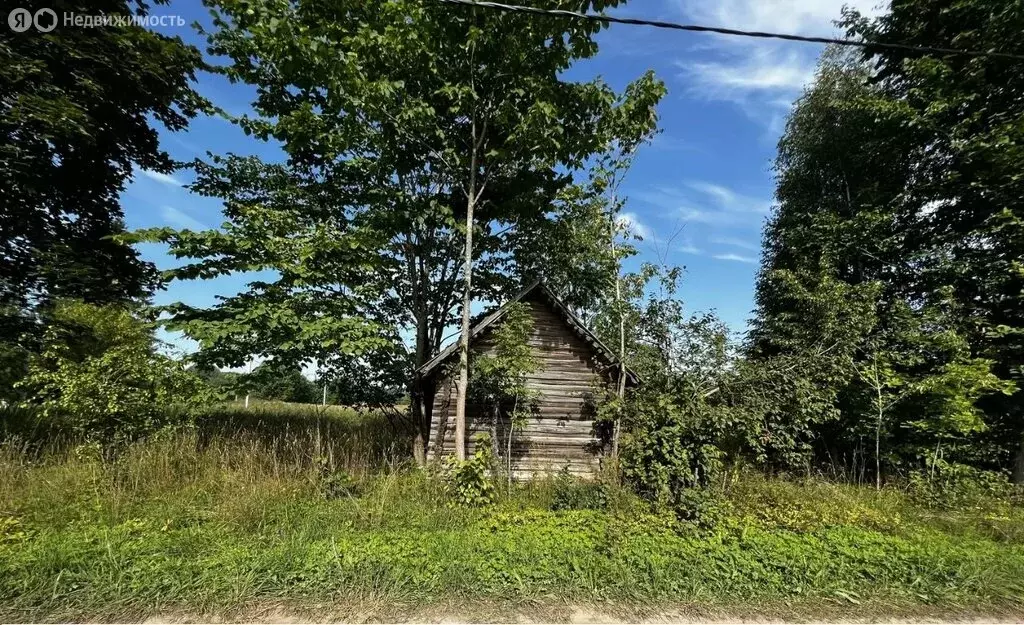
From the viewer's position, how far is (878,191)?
11.3 meters

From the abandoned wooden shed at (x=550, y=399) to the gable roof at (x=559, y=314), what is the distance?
0.02 meters

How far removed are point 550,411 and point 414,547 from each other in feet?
17.3

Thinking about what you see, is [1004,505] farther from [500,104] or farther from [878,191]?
[500,104]

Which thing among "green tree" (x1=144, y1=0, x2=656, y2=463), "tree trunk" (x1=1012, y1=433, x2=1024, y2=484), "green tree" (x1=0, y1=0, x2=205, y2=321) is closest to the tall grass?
"green tree" (x1=144, y1=0, x2=656, y2=463)

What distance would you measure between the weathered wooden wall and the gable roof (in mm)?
184

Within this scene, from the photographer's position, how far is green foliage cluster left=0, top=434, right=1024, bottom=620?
3.83 metres

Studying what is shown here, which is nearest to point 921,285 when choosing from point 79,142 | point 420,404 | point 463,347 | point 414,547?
point 463,347

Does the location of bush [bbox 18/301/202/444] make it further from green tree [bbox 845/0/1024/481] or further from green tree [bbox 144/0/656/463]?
green tree [bbox 845/0/1024/481]

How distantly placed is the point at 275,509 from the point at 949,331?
12473 millimetres

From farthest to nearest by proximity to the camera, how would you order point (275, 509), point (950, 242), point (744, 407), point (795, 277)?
1. point (795, 277)
2. point (950, 242)
3. point (744, 407)
4. point (275, 509)

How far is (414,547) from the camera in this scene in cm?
446

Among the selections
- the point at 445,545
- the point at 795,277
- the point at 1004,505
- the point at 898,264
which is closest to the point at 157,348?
the point at 445,545

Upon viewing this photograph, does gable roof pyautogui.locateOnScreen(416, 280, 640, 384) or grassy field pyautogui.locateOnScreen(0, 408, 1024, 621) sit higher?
gable roof pyautogui.locateOnScreen(416, 280, 640, 384)

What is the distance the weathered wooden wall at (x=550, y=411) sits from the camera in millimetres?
9109
